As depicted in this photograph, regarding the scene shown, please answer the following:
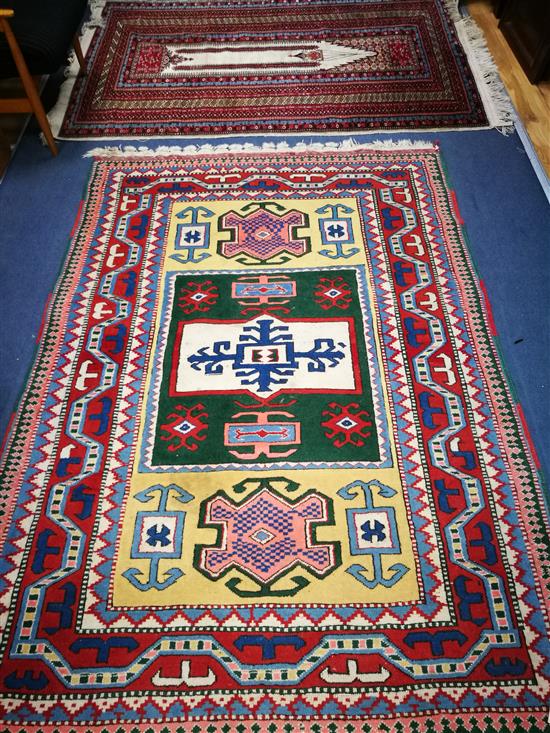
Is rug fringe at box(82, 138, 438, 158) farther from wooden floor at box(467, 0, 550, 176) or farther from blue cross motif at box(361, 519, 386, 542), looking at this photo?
blue cross motif at box(361, 519, 386, 542)

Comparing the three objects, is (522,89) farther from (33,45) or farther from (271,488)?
(271,488)

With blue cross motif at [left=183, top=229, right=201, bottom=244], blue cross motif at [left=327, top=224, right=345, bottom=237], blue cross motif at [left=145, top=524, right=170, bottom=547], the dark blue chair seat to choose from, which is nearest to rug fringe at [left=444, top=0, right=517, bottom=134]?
blue cross motif at [left=327, top=224, right=345, bottom=237]

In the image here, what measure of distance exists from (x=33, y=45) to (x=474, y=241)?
1.87 meters

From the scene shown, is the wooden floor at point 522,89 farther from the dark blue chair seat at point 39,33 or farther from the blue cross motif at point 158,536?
the blue cross motif at point 158,536

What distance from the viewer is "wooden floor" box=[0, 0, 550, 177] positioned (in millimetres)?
3020

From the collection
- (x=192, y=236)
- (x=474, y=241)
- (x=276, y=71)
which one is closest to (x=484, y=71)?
(x=276, y=71)

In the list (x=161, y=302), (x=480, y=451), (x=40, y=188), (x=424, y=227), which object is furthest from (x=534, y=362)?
(x=40, y=188)

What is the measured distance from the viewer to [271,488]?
1.97m

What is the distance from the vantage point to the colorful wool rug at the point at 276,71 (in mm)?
3150

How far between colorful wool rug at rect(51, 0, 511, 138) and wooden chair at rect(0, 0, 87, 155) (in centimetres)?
28

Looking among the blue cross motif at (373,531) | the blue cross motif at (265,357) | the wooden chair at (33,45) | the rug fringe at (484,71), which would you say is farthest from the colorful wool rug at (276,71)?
the blue cross motif at (373,531)

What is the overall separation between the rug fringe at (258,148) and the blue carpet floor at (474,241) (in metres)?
0.06

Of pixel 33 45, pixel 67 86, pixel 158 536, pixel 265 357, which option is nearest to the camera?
pixel 158 536

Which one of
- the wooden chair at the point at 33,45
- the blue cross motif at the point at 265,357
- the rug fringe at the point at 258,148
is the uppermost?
the wooden chair at the point at 33,45
